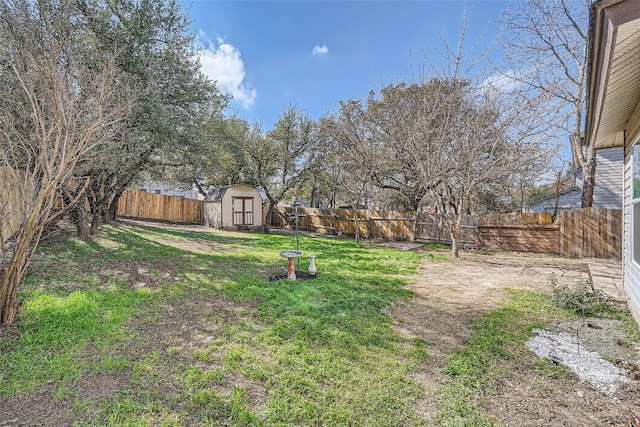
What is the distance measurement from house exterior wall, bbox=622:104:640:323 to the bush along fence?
16.6ft

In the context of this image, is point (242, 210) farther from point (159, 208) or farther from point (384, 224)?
point (384, 224)

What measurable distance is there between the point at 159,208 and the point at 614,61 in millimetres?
17635

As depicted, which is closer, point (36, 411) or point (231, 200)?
point (36, 411)

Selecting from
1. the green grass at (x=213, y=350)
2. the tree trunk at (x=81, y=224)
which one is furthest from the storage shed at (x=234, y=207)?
the green grass at (x=213, y=350)

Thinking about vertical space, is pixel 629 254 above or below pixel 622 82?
below

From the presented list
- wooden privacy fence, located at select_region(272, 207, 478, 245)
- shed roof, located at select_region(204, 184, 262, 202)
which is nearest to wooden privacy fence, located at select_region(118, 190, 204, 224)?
shed roof, located at select_region(204, 184, 262, 202)

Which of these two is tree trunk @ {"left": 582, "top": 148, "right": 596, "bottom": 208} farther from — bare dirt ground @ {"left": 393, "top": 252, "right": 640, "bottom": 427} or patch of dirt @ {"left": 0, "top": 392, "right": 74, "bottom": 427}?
patch of dirt @ {"left": 0, "top": 392, "right": 74, "bottom": 427}

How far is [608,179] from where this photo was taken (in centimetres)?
1144

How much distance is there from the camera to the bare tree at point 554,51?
27.7ft

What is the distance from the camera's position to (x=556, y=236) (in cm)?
879

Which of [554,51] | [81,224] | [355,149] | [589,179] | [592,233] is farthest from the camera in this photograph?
[355,149]

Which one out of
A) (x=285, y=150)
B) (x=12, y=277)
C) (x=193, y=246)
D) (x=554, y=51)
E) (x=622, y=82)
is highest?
(x=554, y=51)

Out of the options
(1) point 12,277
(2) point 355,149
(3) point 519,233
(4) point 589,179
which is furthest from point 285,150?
(1) point 12,277

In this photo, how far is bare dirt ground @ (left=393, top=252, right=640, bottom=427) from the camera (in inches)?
75.2
